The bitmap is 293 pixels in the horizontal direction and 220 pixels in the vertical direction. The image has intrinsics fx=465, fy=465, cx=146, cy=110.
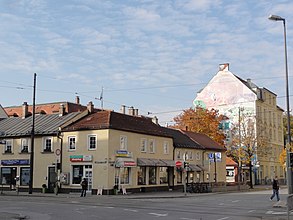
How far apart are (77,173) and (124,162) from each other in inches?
182

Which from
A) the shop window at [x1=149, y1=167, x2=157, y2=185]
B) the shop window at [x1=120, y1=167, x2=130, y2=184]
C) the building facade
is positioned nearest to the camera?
the shop window at [x1=120, y1=167, x2=130, y2=184]

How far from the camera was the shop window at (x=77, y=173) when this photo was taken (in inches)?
1716

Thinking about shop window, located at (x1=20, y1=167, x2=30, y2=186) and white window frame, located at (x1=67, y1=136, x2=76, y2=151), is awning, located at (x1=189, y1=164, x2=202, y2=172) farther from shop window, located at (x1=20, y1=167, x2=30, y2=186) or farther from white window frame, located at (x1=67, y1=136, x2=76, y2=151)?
shop window, located at (x1=20, y1=167, x2=30, y2=186)

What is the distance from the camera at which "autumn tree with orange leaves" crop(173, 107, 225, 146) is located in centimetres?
7538

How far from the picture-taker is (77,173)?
43.8 m

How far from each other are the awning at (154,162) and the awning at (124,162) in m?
1.19

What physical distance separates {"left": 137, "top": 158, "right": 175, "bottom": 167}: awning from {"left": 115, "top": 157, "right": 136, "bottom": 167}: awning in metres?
1.19

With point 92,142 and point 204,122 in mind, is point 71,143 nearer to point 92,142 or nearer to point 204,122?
point 92,142

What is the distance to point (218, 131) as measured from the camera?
7606cm

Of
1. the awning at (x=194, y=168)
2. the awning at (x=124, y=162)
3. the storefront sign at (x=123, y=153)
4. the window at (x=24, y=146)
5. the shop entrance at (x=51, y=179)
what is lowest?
the shop entrance at (x=51, y=179)

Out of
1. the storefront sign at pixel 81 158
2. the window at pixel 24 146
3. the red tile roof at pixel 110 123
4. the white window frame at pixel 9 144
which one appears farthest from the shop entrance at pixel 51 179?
the white window frame at pixel 9 144

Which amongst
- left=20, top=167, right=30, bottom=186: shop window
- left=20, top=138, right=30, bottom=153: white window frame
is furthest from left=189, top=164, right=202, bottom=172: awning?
left=20, top=138, right=30, bottom=153: white window frame

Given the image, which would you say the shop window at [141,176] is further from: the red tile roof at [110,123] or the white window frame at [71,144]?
the white window frame at [71,144]

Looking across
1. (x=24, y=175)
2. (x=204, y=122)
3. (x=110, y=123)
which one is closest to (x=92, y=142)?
(x=110, y=123)
